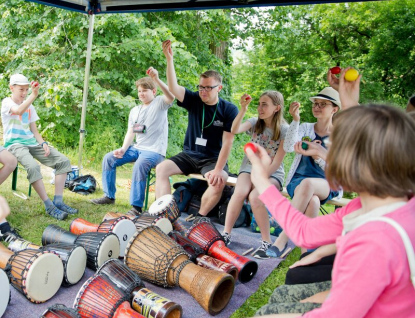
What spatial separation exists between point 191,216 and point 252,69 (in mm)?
12525

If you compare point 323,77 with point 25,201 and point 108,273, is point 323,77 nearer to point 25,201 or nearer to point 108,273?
point 25,201

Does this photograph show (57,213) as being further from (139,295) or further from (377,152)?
(377,152)

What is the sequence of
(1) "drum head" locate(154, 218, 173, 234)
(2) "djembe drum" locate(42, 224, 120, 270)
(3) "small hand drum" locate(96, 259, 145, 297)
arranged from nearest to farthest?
(3) "small hand drum" locate(96, 259, 145, 297) < (2) "djembe drum" locate(42, 224, 120, 270) < (1) "drum head" locate(154, 218, 173, 234)

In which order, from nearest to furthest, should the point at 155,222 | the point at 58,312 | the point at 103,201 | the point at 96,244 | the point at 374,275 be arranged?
the point at 374,275
the point at 58,312
the point at 96,244
the point at 155,222
the point at 103,201

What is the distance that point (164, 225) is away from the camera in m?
3.28

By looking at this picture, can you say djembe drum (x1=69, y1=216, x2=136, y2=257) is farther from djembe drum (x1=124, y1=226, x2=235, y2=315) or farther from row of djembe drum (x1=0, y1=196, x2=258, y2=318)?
djembe drum (x1=124, y1=226, x2=235, y2=315)

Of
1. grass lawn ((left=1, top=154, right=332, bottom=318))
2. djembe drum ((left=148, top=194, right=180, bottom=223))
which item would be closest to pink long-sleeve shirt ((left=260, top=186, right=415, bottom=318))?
grass lawn ((left=1, top=154, right=332, bottom=318))

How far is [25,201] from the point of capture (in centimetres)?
459

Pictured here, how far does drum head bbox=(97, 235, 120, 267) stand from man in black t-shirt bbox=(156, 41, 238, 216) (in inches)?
51.4

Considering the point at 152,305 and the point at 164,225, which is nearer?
the point at 152,305

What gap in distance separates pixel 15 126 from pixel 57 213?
1.17 meters

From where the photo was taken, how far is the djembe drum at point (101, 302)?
2.17m

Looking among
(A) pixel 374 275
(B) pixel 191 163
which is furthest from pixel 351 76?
(B) pixel 191 163

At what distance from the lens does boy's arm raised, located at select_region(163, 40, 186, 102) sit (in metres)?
3.89
